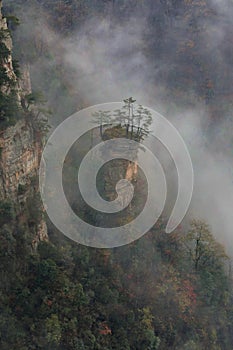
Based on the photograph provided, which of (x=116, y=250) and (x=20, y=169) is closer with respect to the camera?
(x=20, y=169)

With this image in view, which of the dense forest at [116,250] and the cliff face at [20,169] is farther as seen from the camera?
the cliff face at [20,169]

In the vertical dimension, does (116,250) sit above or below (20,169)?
above

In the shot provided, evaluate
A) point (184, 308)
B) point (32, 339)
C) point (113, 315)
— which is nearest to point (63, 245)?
point (113, 315)

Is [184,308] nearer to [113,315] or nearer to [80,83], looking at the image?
[113,315]
